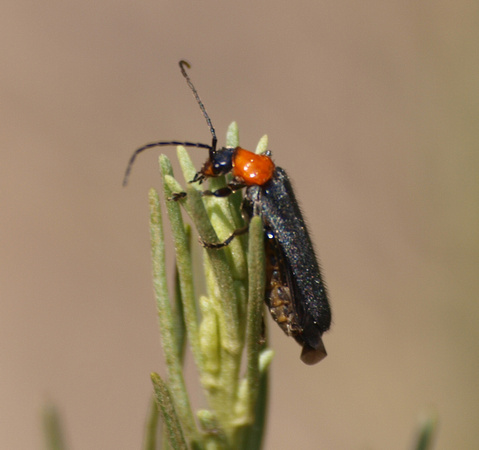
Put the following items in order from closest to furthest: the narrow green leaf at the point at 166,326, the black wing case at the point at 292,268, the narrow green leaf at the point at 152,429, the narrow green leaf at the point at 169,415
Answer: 1. the narrow green leaf at the point at 169,415
2. the narrow green leaf at the point at 166,326
3. the narrow green leaf at the point at 152,429
4. the black wing case at the point at 292,268

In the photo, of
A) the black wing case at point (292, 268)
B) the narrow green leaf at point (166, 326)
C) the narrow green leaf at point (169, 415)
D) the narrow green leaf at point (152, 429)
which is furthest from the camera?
the black wing case at point (292, 268)

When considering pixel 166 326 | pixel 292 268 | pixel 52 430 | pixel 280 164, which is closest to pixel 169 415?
pixel 166 326

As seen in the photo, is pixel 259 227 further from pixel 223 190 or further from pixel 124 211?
pixel 124 211

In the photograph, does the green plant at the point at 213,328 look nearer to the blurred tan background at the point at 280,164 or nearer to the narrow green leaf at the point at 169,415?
the narrow green leaf at the point at 169,415

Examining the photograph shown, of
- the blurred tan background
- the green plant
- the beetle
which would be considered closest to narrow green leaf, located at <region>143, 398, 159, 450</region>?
the green plant

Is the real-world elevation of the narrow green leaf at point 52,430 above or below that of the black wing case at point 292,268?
below

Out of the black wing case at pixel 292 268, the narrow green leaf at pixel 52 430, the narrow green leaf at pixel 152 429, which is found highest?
the black wing case at pixel 292 268

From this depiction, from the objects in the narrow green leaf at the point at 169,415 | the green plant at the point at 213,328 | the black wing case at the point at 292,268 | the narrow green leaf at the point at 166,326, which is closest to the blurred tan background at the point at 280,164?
the black wing case at the point at 292,268
